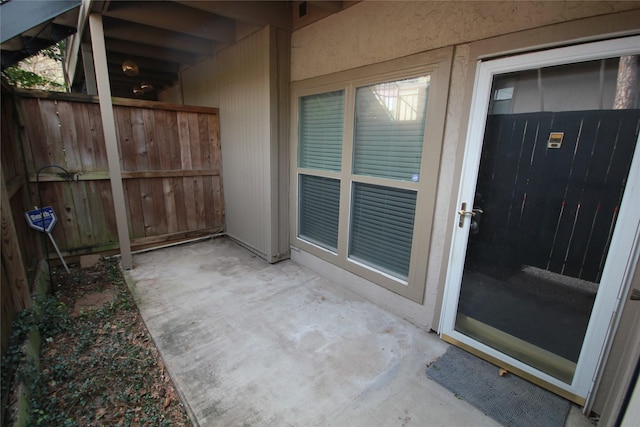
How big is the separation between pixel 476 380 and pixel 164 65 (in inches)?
255

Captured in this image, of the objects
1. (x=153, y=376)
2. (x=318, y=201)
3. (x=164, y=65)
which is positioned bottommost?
(x=153, y=376)

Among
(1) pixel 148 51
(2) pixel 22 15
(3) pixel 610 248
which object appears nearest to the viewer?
(3) pixel 610 248

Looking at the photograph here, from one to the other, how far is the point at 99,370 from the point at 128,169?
270cm

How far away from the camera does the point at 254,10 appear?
297cm

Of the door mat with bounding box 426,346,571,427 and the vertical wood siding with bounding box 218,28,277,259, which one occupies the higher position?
the vertical wood siding with bounding box 218,28,277,259

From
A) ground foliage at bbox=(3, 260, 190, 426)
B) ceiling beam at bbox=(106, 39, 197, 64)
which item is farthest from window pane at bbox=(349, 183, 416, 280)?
ceiling beam at bbox=(106, 39, 197, 64)

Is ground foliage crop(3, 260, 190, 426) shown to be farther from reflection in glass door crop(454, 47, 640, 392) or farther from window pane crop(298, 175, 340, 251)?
reflection in glass door crop(454, 47, 640, 392)

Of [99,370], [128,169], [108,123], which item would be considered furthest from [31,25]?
[99,370]

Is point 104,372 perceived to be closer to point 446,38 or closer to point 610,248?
point 610,248

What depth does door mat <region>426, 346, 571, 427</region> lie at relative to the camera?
1.67 metres

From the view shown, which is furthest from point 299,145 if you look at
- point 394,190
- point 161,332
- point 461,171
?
point 161,332

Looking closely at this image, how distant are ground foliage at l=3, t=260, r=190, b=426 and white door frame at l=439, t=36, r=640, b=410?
2.10 m

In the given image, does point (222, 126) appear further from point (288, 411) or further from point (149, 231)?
point (288, 411)

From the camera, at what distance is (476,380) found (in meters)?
1.92
